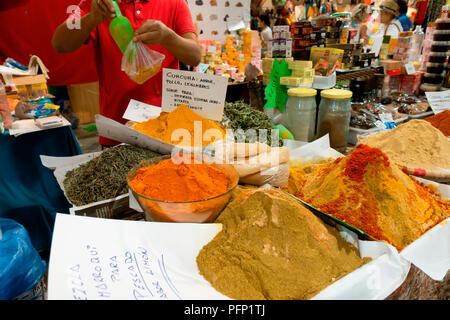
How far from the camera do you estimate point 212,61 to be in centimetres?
359

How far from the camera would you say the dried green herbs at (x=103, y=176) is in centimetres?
78

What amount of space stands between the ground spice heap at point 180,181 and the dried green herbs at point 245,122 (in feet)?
0.85

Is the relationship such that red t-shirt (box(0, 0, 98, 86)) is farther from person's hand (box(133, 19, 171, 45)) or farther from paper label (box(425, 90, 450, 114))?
paper label (box(425, 90, 450, 114))

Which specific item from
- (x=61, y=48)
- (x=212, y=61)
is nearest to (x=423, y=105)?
(x=61, y=48)

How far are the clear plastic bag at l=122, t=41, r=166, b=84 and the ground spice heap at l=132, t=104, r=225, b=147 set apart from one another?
0.25 m

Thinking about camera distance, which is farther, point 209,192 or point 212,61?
point 212,61

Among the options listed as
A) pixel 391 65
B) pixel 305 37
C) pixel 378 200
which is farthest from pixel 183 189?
pixel 391 65

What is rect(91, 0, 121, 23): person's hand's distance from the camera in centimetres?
103

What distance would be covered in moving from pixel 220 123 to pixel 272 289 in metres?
0.69

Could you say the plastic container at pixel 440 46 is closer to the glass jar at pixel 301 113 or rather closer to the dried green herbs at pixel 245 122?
the glass jar at pixel 301 113

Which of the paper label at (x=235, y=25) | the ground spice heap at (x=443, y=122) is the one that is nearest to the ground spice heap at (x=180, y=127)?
the ground spice heap at (x=443, y=122)

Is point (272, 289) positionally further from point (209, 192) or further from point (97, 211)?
point (97, 211)

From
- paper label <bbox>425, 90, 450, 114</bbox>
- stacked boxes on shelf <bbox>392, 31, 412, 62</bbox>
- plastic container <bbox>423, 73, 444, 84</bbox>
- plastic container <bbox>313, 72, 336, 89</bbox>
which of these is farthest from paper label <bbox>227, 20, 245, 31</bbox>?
plastic container <bbox>313, 72, 336, 89</bbox>
